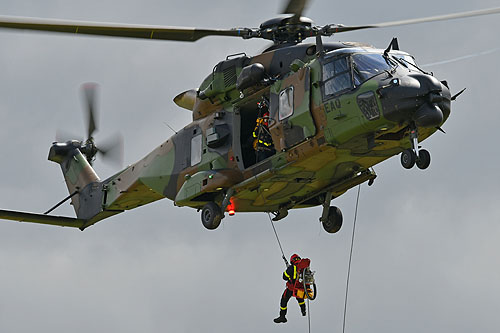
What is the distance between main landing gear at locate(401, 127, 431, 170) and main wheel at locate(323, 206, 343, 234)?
12.8ft

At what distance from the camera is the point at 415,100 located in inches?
768

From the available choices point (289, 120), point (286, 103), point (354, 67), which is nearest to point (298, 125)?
point (289, 120)

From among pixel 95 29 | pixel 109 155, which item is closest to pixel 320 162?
pixel 95 29

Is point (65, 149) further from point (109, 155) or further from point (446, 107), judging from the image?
point (446, 107)

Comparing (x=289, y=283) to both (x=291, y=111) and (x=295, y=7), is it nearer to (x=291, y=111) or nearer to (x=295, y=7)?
(x=291, y=111)

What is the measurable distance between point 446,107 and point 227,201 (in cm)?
542

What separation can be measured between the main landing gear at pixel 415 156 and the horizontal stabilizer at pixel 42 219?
9784mm

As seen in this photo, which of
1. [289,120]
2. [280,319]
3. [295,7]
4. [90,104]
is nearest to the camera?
[295,7]

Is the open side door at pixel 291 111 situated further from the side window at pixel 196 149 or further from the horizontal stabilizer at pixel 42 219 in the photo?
the horizontal stabilizer at pixel 42 219

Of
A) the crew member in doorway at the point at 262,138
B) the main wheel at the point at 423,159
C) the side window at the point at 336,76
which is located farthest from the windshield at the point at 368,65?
the crew member in doorway at the point at 262,138

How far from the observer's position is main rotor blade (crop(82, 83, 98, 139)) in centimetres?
2892

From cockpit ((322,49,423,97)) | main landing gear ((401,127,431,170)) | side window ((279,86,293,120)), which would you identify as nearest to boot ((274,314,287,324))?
side window ((279,86,293,120))

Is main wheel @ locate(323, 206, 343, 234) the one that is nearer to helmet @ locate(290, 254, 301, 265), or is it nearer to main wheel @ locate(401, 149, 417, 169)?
helmet @ locate(290, 254, 301, 265)

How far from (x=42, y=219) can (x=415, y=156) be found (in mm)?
10208
